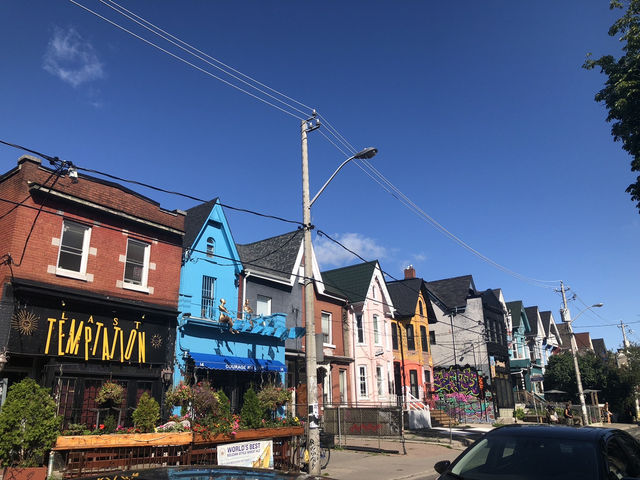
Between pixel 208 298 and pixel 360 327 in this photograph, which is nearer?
pixel 208 298

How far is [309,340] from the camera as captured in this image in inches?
522

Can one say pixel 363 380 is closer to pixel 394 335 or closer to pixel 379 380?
pixel 379 380

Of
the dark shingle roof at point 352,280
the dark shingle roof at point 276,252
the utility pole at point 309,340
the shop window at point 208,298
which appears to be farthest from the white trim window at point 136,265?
the dark shingle roof at point 352,280

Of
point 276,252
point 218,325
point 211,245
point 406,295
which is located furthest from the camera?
point 406,295

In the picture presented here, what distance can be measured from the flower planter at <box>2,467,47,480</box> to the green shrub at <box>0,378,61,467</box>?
14 centimetres

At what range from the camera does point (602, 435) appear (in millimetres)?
5609

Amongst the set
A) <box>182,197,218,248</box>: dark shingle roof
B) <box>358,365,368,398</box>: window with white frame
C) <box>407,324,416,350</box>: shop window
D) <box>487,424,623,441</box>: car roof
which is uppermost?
<box>182,197,218,248</box>: dark shingle roof

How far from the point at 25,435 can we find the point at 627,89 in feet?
68.0

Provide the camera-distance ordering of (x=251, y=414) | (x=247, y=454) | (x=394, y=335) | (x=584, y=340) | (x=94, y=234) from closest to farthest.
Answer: (x=247, y=454) < (x=251, y=414) < (x=94, y=234) < (x=394, y=335) < (x=584, y=340)

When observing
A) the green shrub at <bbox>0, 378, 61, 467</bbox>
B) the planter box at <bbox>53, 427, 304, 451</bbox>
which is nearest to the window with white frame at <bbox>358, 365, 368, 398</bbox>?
the planter box at <bbox>53, 427, 304, 451</bbox>

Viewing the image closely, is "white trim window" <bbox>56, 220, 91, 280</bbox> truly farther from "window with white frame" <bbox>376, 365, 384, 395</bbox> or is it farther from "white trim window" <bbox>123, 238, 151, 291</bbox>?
"window with white frame" <bbox>376, 365, 384, 395</bbox>

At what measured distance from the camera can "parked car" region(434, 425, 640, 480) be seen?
514cm

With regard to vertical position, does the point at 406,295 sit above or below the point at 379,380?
above

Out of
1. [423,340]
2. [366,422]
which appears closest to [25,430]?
[366,422]
